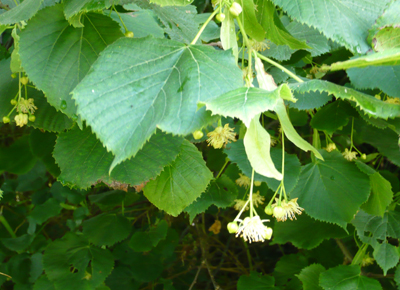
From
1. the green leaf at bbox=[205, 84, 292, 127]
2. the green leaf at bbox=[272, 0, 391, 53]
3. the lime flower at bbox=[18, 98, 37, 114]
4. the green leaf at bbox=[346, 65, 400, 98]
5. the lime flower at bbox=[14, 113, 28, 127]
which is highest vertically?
the lime flower at bbox=[18, 98, 37, 114]

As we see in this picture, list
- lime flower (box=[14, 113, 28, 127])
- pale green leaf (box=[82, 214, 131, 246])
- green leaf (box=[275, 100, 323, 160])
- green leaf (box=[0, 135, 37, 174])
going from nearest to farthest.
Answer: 1. green leaf (box=[275, 100, 323, 160])
2. lime flower (box=[14, 113, 28, 127])
3. pale green leaf (box=[82, 214, 131, 246])
4. green leaf (box=[0, 135, 37, 174])

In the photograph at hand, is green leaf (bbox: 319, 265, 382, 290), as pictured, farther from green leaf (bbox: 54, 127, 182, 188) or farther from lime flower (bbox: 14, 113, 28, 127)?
lime flower (bbox: 14, 113, 28, 127)

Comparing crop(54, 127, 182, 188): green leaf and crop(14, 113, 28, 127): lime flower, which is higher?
crop(14, 113, 28, 127): lime flower

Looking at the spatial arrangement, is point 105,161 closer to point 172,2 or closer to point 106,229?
point 172,2

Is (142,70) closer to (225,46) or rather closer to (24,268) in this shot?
(225,46)

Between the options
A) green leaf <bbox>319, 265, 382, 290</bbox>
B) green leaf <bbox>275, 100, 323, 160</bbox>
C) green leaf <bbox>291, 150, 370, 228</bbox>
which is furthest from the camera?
green leaf <bbox>319, 265, 382, 290</bbox>

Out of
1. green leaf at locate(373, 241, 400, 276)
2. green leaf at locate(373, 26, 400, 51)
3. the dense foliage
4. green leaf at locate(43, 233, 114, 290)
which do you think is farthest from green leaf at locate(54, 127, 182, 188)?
green leaf at locate(373, 241, 400, 276)

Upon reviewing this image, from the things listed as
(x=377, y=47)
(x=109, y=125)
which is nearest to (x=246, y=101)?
(x=109, y=125)
